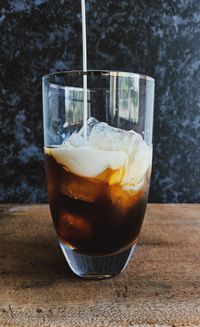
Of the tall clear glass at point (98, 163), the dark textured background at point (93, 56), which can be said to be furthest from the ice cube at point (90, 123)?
the dark textured background at point (93, 56)

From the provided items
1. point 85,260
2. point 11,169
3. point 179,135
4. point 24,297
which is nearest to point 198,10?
point 179,135

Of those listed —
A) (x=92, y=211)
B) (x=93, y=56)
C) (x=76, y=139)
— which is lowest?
(x=92, y=211)

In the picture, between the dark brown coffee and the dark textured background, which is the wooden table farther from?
the dark textured background

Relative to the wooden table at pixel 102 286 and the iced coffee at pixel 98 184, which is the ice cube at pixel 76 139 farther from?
the wooden table at pixel 102 286

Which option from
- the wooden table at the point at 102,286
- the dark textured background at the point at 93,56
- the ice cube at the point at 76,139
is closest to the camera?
the wooden table at the point at 102,286

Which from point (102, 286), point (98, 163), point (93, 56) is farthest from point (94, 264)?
point (93, 56)

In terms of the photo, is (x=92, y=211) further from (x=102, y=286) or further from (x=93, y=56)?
(x=93, y=56)
